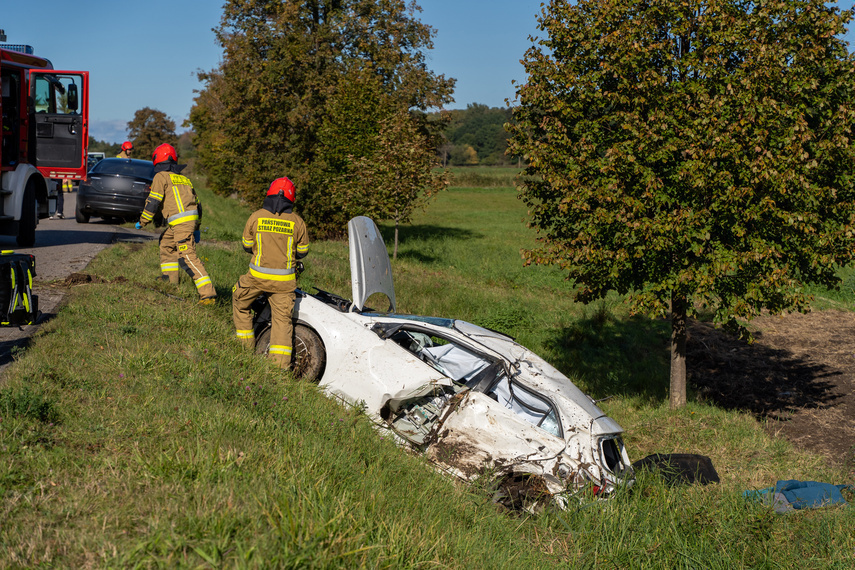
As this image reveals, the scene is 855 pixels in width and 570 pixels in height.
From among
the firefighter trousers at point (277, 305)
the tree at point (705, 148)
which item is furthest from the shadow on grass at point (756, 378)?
the firefighter trousers at point (277, 305)

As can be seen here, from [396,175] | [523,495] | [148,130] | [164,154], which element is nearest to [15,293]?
[164,154]

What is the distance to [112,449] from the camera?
3.80 metres

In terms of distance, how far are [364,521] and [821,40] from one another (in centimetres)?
785

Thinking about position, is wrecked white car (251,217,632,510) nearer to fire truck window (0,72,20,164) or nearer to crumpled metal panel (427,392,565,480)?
crumpled metal panel (427,392,565,480)

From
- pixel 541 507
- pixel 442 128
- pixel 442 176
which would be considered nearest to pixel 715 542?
pixel 541 507

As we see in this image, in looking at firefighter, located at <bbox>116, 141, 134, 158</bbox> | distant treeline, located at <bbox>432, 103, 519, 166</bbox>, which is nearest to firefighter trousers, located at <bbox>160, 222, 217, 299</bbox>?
firefighter, located at <bbox>116, 141, 134, 158</bbox>

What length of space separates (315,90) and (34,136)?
1707 cm

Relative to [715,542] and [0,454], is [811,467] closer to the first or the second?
[715,542]

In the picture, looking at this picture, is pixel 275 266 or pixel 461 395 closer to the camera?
pixel 461 395

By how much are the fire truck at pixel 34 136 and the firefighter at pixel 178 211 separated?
152 inches

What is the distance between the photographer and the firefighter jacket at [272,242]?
6.63 meters

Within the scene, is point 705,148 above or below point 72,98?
below

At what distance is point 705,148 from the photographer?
7.99m

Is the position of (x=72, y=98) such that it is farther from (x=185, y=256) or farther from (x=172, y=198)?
(x=185, y=256)
